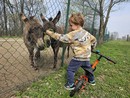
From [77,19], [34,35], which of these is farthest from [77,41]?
[34,35]

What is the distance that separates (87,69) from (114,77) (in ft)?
4.23

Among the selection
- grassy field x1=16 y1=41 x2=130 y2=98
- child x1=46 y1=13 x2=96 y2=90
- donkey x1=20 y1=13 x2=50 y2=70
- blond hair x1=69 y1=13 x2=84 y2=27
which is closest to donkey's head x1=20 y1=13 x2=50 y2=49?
donkey x1=20 y1=13 x2=50 y2=70

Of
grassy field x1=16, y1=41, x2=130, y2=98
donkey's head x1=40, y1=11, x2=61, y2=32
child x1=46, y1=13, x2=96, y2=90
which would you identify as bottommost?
grassy field x1=16, y1=41, x2=130, y2=98

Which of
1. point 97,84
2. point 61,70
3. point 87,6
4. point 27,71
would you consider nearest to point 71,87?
point 97,84

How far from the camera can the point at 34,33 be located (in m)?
3.65

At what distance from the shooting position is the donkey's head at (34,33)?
3450 millimetres

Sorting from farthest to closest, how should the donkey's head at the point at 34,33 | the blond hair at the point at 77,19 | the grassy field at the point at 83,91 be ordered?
the donkey's head at the point at 34,33
the blond hair at the point at 77,19
the grassy field at the point at 83,91

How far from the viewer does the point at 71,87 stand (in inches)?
119

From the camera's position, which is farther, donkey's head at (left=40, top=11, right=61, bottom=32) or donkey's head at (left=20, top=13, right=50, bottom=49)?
donkey's head at (left=40, top=11, right=61, bottom=32)

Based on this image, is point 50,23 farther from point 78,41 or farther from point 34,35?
point 78,41

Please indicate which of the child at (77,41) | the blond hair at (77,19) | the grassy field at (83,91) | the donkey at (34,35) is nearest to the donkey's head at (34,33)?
the donkey at (34,35)

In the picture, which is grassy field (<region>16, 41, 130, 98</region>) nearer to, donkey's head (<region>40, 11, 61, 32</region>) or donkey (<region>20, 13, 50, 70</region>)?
donkey (<region>20, 13, 50, 70</region>)

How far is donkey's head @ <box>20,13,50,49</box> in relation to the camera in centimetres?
345

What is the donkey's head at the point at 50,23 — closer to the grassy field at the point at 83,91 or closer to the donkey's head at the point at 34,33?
the donkey's head at the point at 34,33
